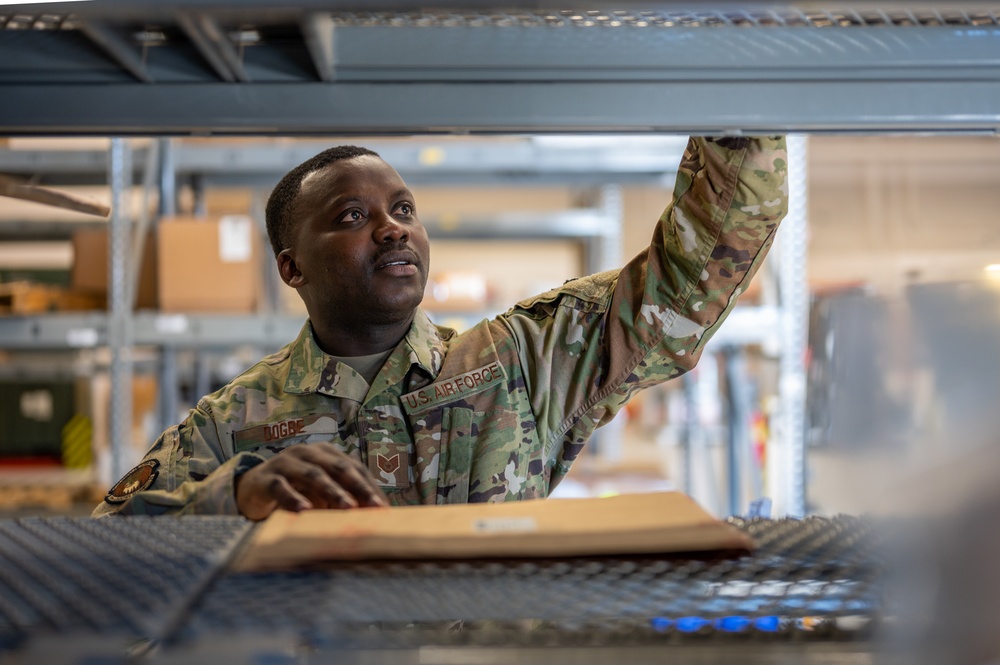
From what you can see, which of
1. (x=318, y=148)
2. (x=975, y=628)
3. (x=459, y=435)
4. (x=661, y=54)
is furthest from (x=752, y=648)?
(x=318, y=148)

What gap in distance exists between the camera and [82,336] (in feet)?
10.0

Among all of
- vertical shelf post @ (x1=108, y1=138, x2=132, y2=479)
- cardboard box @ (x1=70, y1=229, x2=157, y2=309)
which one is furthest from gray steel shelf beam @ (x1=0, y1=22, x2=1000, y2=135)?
cardboard box @ (x1=70, y1=229, x2=157, y2=309)

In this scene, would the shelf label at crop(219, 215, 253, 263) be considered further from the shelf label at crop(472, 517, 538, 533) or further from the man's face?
the shelf label at crop(472, 517, 538, 533)

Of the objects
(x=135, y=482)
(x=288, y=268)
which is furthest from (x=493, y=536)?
(x=288, y=268)

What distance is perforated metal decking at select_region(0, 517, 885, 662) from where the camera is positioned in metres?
0.48

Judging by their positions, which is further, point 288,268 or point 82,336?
point 82,336

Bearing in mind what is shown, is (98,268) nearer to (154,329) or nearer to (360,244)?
(154,329)

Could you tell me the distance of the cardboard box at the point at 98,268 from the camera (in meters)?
3.18

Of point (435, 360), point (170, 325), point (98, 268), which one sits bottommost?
point (435, 360)

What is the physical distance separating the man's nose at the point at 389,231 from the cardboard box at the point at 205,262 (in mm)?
1648

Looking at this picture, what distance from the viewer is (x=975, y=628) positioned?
46 centimetres

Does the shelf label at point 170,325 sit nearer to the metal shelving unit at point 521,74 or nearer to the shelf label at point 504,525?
the metal shelving unit at point 521,74

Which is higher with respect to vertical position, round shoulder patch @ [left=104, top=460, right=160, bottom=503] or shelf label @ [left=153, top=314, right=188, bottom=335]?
shelf label @ [left=153, top=314, right=188, bottom=335]

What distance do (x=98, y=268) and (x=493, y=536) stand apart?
9.64ft
